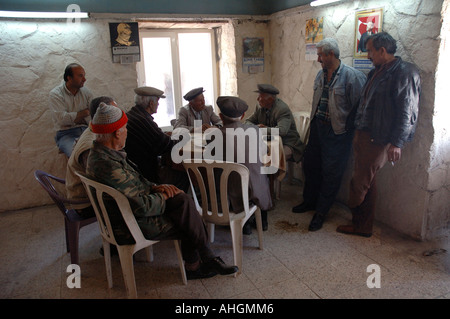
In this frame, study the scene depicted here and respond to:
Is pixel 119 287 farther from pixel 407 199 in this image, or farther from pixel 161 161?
pixel 407 199

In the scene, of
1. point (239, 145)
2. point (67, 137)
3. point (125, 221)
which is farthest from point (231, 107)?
point (67, 137)

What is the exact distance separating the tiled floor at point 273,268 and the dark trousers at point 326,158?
269 millimetres

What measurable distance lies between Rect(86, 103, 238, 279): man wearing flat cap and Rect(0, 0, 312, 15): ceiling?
7.62ft

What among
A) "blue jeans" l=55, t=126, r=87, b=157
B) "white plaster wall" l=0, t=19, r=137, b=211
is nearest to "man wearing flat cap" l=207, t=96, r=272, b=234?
"blue jeans" l=55, t=126, r=87, b=157

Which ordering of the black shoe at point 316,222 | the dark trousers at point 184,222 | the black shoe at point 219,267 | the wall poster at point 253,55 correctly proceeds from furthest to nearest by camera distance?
1. the wall poster at point 253,55
2. the black shoe at point 316,222
3. the black shoe at point 219,267
4. the dark trousers at point 184,222

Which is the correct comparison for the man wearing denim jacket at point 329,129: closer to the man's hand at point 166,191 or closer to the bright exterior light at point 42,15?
the man's hand at point 166,191

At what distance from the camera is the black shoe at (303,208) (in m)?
3.75

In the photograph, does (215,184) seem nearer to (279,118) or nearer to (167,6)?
(279,118)

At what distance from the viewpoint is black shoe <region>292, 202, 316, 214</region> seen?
375 centimetres

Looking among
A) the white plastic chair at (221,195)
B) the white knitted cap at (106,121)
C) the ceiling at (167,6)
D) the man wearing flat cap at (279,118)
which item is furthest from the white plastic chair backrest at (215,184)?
the ceiling at (167,6)

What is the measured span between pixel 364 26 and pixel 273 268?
90.3 inches

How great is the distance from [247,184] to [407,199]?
1.50m

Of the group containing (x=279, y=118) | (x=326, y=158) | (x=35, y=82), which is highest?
(x=35, y=82)

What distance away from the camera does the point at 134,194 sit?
7.09ft
